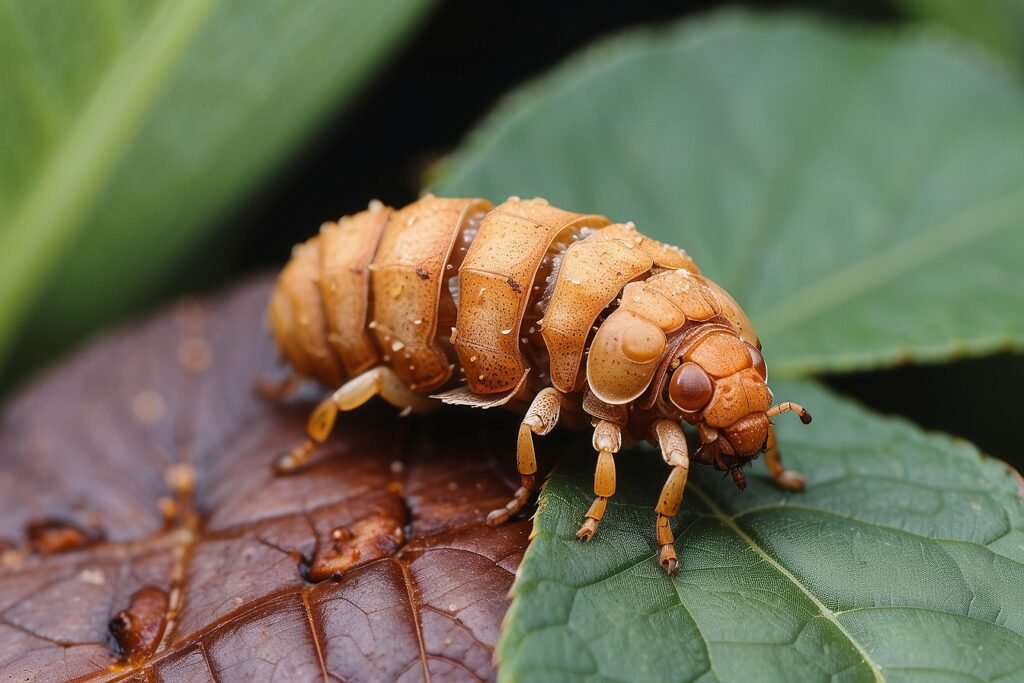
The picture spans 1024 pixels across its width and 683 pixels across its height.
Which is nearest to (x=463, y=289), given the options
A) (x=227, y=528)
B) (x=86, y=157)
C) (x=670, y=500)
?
(x=670, y=500)

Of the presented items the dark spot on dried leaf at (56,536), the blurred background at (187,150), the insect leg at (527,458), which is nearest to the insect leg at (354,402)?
the insect leg at (527,458)

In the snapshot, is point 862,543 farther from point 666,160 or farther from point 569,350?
point 666,160

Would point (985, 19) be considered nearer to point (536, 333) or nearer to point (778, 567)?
point (536, 333)

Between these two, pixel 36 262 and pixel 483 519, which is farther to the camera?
pixel 36 262

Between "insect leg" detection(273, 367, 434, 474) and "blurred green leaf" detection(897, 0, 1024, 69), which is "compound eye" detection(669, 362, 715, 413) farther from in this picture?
"blurred green leaf" detection(897, 0, 1024, 69)

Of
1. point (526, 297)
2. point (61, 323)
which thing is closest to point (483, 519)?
point (526, 297)

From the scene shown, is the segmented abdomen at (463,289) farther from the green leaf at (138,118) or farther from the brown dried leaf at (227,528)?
the green leaf at (138,118)
